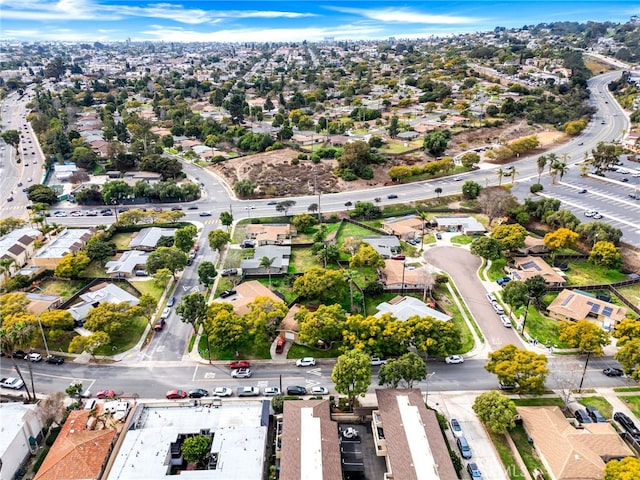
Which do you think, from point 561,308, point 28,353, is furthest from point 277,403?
point 561,308

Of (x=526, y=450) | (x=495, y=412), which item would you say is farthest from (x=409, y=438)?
(x=526, y=450)

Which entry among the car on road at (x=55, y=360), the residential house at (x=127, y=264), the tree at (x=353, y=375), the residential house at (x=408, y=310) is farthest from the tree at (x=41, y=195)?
the tree at (x=353, y=375)

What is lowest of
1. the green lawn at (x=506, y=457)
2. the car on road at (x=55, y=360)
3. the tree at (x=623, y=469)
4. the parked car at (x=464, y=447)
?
the car on road at (x=55, y=360)

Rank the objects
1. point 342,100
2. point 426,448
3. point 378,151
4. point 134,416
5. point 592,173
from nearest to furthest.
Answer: point 426,448 → point 134,416 → point 592,173 → point 378,151 → point 342,100

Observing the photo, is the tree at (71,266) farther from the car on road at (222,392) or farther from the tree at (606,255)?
the tree at (606,255)

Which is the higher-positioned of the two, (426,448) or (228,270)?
(426,448)

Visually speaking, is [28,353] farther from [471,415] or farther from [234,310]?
[471,415]
